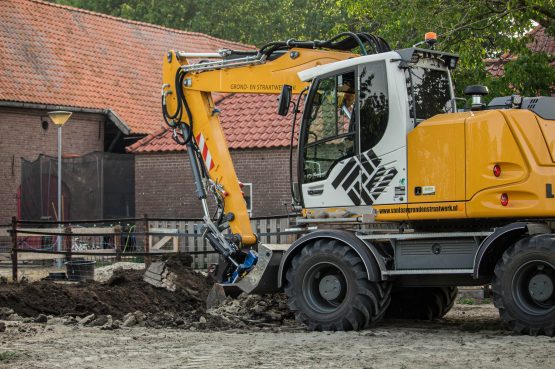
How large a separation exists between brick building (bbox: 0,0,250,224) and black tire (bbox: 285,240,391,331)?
19.7m

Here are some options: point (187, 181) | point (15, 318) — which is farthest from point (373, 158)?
point (187, 181)

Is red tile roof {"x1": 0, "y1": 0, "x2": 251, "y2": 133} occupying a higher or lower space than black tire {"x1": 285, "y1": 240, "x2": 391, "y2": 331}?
higher

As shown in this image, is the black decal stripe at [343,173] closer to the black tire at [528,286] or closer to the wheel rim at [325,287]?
the wheel rim at [325,287]

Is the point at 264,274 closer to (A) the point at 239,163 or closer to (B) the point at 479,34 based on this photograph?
(B) the point at 479,34

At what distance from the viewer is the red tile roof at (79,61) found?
33844 millimetres

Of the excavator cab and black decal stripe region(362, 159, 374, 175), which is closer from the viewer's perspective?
the excavator cab

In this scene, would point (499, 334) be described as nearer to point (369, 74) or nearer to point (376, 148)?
point (376, 148)

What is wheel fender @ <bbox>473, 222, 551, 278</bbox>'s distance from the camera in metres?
12.6

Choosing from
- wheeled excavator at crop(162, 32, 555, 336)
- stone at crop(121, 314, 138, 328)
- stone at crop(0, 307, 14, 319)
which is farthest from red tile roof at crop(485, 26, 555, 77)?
stone at crop(0, 307, 14, 319)

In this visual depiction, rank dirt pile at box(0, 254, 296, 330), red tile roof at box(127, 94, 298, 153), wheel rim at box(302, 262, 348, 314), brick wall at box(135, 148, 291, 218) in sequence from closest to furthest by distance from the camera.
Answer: wheel rim at box(302, 262, 348, 314) < dirt pile at box(0, 254, 296, 330) < brick wall at box(135, 148, 291, 218) < red tile roof at box(127, 94, 298, 153)

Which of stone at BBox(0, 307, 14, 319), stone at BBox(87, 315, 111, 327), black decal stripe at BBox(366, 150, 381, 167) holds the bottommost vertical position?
stone at BBox(87, 315, 111, 327)

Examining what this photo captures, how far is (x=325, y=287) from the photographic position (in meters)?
14.0

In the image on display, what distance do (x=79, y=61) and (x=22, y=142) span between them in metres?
4.78

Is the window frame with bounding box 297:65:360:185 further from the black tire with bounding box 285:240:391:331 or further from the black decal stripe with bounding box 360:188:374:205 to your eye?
the black tire with bounding box 285:240:391:331
